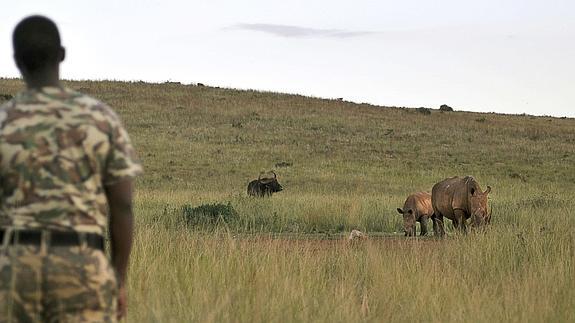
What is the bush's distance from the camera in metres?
15.4

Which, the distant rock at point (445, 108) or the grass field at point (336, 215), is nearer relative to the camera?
the grass field at point (336, 215)

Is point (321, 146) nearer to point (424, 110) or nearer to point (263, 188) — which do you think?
point (263, 188)

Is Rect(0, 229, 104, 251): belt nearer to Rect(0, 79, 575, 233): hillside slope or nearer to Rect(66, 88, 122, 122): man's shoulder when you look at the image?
Rect(66, 88, 122, 122): man's shoulder

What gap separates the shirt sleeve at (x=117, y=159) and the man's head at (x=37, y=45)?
32 cm

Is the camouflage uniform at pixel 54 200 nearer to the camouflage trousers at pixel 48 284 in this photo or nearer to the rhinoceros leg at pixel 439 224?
the camouflage trousers at pixel 48 284

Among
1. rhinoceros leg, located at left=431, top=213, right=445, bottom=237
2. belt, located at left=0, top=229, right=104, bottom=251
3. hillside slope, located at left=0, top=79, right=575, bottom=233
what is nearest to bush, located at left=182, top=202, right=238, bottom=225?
hillside slope, located at left=0, top=79, right=575, bottom=233

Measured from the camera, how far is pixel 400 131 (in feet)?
166

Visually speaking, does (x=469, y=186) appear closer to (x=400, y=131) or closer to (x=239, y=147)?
(x=239, y=147)

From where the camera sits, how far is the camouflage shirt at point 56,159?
343cm

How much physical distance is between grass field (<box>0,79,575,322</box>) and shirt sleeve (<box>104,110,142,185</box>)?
1.75 m

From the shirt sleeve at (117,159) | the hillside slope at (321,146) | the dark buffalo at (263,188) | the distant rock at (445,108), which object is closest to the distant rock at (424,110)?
the hillside slope at (321,146)

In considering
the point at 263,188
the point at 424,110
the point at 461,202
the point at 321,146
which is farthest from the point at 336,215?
the point at 424,110

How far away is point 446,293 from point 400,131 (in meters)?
43.8

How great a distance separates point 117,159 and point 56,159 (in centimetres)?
22
